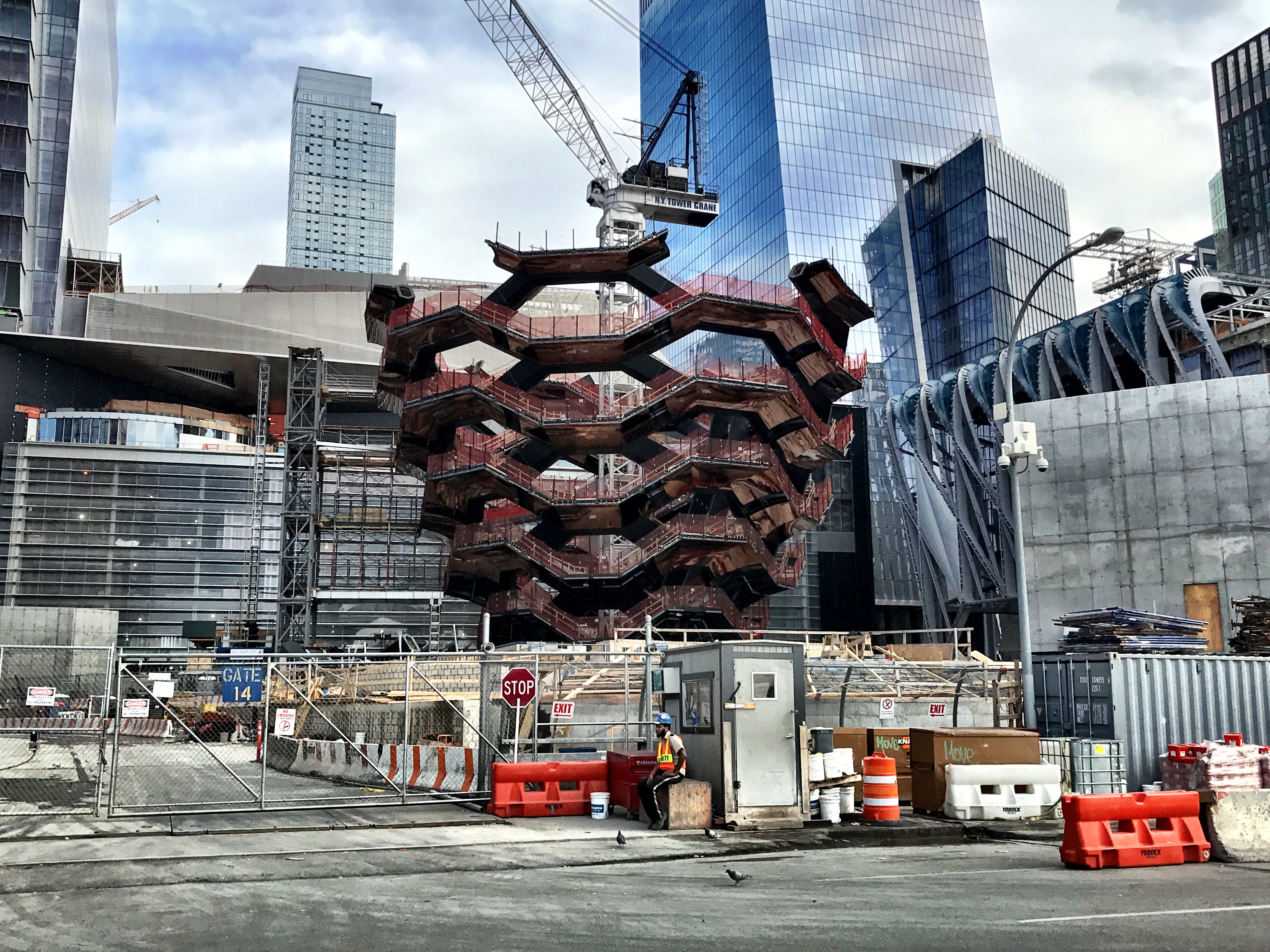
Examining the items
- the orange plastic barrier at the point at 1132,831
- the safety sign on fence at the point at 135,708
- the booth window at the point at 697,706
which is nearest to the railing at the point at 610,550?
the booth window at the point at 697,706

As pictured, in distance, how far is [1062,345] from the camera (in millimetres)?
62719

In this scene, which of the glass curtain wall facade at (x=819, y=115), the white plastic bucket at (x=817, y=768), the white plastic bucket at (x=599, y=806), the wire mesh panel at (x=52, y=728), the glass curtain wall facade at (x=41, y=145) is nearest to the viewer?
the white plastic bucket at (x=817, y=768)

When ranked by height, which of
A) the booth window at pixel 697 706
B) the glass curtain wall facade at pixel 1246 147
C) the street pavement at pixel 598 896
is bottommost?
the street pavement at pixel 598 896

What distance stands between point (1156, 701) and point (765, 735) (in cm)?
769

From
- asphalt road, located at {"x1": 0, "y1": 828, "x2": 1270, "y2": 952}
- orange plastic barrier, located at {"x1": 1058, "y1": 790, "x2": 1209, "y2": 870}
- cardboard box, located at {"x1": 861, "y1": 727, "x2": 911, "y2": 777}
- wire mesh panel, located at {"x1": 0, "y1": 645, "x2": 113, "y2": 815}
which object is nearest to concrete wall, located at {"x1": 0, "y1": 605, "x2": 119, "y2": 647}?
wire mesh panel, located at {"x1": 0, "y1": 645, "x2": 113, "y2": 815}

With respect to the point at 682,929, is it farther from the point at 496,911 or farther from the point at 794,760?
the point at 794,760

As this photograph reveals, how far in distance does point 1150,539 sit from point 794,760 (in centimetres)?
3119

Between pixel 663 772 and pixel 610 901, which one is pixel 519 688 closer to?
pixel 663 772

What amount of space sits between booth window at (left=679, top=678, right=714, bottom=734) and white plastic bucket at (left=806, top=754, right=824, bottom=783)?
6.10ft

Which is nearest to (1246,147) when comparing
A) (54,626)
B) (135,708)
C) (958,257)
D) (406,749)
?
(958,257)

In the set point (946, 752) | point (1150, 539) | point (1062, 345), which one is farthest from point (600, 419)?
point (946, 752)

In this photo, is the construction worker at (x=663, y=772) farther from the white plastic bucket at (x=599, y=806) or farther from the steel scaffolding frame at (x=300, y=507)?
the steel scaffolding frame at (x=300, y=507)

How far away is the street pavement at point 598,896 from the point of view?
387 inches

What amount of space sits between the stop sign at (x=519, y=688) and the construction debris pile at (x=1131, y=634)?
38.7ft
